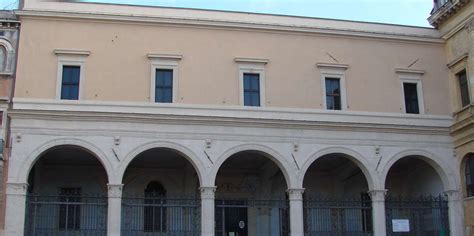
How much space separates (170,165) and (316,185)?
6249 millimetres

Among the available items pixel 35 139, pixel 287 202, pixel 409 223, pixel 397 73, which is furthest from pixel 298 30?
pixel 35 139

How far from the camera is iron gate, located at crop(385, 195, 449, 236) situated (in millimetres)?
23500

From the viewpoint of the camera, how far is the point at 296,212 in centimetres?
2214

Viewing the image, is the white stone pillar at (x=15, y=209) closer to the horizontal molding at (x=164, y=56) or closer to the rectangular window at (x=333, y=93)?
the horizontal molding at (x=164, y=56)

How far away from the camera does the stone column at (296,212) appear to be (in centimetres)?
2197

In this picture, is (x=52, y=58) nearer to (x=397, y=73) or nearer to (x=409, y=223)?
(x=397, y=73)

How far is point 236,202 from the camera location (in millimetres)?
26609

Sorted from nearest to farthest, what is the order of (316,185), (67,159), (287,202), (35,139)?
(35,139) < (287,202) < (67,159) < (316,185)

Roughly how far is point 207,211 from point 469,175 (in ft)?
32.0

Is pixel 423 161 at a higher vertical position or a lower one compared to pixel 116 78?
lower

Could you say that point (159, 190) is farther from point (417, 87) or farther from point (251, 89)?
point (417, 87)

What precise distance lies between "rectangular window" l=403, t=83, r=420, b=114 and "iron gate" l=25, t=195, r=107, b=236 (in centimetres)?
1183

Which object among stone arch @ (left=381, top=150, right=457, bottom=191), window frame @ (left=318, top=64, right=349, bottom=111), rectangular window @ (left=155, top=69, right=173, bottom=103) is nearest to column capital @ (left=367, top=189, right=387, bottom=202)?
stone arch @ (left=381, top=150, right=457, bottom=191)

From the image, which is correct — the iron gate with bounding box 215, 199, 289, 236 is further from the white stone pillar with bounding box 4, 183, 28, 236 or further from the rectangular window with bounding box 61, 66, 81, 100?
the white stone pillar with bounding box 4, 183, 28, 236
